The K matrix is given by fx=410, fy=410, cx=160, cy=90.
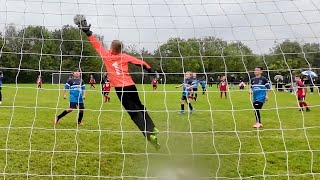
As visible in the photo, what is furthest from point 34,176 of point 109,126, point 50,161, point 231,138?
point 109,126

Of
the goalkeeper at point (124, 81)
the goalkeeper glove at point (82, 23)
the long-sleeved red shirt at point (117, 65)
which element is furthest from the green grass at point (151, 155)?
the goalkeeper glove at point (82, 23)

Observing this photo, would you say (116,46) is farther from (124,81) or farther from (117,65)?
(124,81)

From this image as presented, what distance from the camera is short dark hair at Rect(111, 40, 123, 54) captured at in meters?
5.95

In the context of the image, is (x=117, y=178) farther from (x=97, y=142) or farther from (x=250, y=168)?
(x=97, y=142)

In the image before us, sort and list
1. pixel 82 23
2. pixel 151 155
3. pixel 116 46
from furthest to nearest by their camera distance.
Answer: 1. pixel 151 155
2. pixel 116 46
3. pixel 82 23

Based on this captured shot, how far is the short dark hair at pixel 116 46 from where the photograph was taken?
234 inches

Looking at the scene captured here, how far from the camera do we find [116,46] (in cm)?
605

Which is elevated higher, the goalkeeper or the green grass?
the goalkeeper

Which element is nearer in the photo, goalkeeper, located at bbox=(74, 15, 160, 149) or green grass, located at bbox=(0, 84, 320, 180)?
green grass, located at bbox=(0, 84, 320, 180)

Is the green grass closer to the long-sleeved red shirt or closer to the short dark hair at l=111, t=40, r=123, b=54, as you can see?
the long-sleeved red shirt

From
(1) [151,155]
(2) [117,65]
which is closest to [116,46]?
(2) [117,65]

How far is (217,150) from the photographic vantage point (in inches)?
284

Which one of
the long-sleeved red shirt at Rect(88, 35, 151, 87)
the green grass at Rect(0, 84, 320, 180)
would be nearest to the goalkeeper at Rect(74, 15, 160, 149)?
the long-sleeved red shirt at Rect(88, 35, 151, 87)

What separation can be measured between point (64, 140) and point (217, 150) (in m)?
2.87
